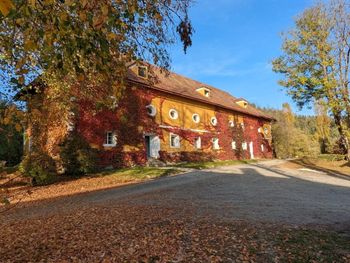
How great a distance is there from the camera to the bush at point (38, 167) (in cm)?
1441

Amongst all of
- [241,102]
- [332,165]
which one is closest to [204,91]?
[241,102]

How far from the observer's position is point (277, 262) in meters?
4.19

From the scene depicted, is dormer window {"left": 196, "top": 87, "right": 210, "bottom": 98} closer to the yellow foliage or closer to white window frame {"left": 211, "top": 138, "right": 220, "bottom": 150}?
white window frame {"left": 211, "top": 138, "right": 220, "bottom": 150}

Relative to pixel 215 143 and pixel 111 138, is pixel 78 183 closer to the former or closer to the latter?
pixel 111 138

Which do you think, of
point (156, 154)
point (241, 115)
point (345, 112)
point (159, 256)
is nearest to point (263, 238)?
point (159, 256)

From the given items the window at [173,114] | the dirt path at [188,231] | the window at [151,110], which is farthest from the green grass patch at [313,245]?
the window at [173,114]

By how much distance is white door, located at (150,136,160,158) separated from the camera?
23.8m

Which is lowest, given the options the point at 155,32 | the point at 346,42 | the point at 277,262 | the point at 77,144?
the point at 277,262

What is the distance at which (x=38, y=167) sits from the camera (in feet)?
47.3

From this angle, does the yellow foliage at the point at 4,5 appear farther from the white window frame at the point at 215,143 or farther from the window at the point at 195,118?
the white window frame at the point at 215,143

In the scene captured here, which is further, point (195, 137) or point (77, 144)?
point (195, 137)

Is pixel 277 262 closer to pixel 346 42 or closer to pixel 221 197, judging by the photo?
pixel 221 197

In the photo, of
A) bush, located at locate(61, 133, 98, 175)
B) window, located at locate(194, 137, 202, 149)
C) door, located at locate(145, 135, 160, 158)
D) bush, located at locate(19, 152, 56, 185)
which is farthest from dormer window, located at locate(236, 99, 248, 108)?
bush, located at locate(19, 152, 56, 185)

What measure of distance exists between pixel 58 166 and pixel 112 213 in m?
11.8
